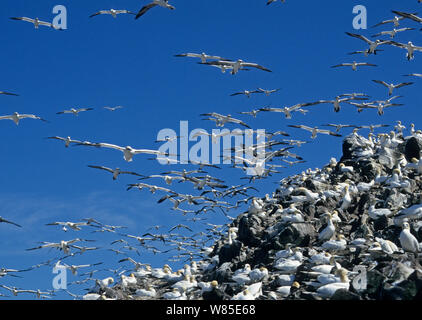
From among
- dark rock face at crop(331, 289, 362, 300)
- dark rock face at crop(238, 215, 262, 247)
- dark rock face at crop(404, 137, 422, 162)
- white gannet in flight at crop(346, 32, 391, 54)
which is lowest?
dark rock face at crop(331, 289, 362, 300)

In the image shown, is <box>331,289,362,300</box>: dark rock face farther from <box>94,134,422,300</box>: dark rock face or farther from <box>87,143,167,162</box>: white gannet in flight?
<box>87,143,167,162</box>: white gannet in flight

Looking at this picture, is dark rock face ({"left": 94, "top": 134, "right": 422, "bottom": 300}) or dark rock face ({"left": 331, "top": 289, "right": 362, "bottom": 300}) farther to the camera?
dark rock face ({"left": 94, "top": 134, "right": 422, "bottom": 300})

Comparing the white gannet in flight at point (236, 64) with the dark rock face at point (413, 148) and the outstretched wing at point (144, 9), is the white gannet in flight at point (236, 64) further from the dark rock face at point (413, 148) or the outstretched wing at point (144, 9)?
the dark rock face at point (413, 148)

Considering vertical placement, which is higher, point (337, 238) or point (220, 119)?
point (220, 119)

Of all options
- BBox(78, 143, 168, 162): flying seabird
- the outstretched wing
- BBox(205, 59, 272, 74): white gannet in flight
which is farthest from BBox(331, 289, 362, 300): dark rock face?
BBox(205, 59, 272, 74): white gannet in flight

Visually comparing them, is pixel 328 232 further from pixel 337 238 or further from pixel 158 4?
pixel 158 4

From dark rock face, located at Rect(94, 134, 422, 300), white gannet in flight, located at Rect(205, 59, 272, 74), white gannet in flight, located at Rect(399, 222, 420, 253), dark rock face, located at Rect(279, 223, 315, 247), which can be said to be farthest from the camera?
white gannet in flight, located at Rect(205, 59, 272, 74)

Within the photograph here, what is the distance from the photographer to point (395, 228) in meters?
26.2

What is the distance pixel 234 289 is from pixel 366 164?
15543 millimetres

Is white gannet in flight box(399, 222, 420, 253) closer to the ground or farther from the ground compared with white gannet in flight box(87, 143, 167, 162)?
closer to the ground

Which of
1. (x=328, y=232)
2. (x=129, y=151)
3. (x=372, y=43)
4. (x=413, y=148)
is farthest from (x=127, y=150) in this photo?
(x=413, y=148)
